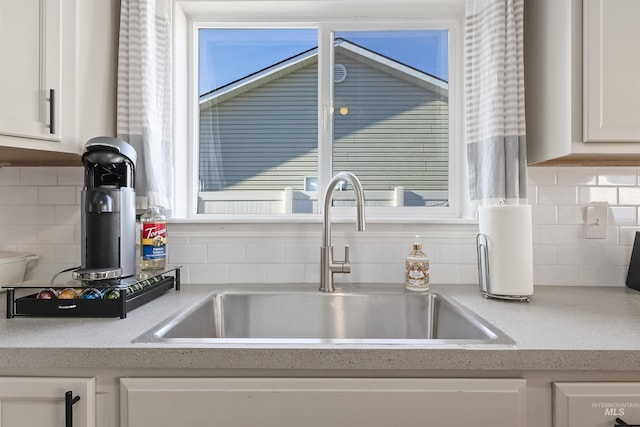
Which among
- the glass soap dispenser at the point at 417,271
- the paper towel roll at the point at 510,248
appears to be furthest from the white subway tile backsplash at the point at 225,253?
the paper towel roll at the point at 510,248

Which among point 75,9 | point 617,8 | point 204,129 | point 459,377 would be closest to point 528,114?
point 617,8

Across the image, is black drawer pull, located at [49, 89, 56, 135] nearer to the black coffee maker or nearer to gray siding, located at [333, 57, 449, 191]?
the black coffee maker

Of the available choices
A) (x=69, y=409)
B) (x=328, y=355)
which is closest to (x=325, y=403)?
(x=328, y=355)

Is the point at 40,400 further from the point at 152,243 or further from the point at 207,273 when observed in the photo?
the point at 207,273

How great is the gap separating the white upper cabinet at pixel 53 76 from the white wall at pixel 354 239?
21cm

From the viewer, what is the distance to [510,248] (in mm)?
1078

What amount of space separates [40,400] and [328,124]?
4.19ft

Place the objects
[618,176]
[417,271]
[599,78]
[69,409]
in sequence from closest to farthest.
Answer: [69,409]
[599,78]
[417,271]
[618,176]

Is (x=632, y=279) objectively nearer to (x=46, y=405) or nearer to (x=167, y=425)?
(x=167, y=425)

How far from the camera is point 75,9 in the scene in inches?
44.6

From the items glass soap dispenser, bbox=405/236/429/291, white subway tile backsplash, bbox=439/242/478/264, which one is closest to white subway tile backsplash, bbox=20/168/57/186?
glass soap dispenser, bbox=405/236/429/291

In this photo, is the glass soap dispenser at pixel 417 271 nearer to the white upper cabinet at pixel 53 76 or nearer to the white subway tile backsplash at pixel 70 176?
the white upper cabinet at pixel 53 76

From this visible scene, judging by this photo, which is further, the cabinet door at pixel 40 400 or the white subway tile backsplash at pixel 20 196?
the white subway tile backsplash at pixel 20 196

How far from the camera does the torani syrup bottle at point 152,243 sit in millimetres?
1221
